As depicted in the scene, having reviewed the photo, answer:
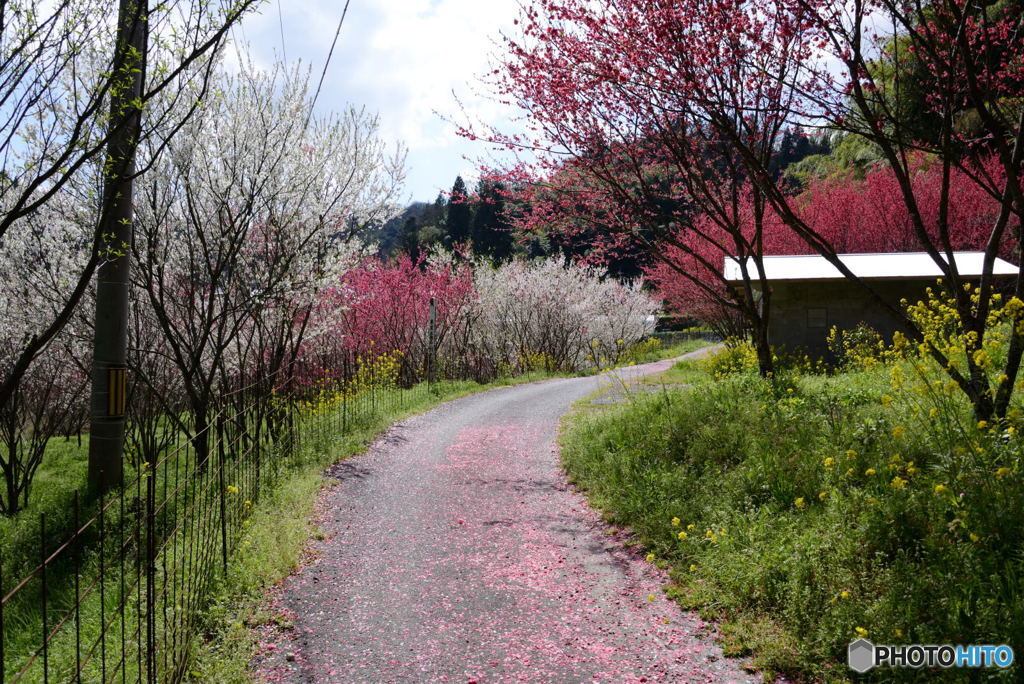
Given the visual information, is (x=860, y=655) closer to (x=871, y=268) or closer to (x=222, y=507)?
(x=222, y=507)

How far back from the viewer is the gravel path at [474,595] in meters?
3.65

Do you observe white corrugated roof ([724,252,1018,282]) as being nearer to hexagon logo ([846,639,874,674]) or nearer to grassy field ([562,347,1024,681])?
grassy field ([562,347,1024,681])

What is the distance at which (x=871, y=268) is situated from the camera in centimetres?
1302

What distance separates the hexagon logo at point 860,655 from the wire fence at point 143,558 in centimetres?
340

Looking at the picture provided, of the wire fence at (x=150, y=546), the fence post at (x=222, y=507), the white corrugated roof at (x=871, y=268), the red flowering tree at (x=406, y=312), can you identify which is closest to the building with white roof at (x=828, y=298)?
the white corrugated roof at (x=871, y=268)

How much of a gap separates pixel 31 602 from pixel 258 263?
4.20 metres

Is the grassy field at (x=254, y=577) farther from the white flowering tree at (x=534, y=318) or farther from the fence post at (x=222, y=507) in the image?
the white flowering tree at (x=534, y=318)

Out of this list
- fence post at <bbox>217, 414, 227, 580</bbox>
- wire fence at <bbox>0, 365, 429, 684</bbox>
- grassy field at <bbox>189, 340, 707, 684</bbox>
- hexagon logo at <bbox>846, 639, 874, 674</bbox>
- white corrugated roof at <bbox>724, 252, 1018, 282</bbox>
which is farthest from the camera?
white corrugated roof at <bbox>724, 252, 1018, 282</bbox>

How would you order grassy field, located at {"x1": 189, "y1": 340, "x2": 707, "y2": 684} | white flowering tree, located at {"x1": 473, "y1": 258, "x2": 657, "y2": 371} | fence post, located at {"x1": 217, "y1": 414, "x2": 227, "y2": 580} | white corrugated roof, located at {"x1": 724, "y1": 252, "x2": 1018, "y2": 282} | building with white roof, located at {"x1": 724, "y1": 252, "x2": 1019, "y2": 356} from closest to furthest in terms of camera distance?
grassy field, located at {"x1": 189, "y1": 340, "x2": 707, "y2": 684} → fence post, located at {"x1": 217, "y1": 414, "x2": 227, "y2": 580} → white corrugated roof, located at {"x1": 724, "y1": 252, "x2": 1018, "y2": 282} → building with white roof, located at {"x1": 724, "y1": 252, "x2": 1019, "y2": 356} → white flowering tree, located at {"x1": 473, "y1": 258, "x2": 657, "y2": 371}

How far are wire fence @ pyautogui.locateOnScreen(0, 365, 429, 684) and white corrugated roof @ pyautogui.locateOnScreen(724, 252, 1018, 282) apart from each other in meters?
8.19

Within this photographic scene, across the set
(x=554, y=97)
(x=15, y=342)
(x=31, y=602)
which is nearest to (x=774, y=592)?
(x=31, y=602)

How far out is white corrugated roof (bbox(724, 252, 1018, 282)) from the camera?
12203 millimetres

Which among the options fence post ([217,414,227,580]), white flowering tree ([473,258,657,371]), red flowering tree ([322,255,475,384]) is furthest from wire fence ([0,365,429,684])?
white flowering tree ([473,258,657,371])

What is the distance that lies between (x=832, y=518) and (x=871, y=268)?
1035 cm
